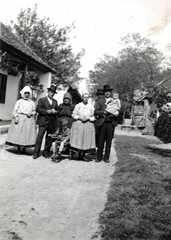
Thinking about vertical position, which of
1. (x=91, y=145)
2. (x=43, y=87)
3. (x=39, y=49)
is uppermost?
(x=39, y=49)

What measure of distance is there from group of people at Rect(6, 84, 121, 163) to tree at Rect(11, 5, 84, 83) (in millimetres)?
17477

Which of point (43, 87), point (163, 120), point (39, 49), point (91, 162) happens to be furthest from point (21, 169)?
point (39, 49)

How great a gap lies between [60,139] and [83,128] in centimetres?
65

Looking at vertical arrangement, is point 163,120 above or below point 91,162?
above

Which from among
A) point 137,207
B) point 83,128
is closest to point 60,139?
point 83,128

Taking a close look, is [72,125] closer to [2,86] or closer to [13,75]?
[2,86]

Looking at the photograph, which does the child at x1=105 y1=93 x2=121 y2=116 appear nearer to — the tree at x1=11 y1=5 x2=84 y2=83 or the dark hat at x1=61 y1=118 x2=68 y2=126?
the dark hat at x1=61 y1=118 x2=68 y2=126

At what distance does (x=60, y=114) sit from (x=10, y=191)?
12.4 ft

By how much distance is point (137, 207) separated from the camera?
3844 mm

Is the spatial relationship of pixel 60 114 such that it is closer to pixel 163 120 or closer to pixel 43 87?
pixel 163 120

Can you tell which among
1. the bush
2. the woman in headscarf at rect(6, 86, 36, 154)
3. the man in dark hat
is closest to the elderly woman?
the man in dark hat

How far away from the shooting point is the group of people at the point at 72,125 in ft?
24.2

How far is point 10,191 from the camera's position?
4.38m

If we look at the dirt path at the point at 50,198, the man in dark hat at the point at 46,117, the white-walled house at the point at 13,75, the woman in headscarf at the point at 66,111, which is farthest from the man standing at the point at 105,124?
the white-walled house at the point at 13,75
